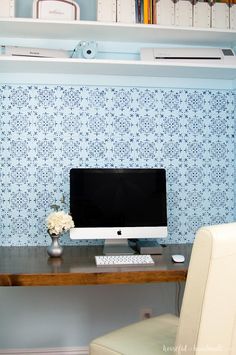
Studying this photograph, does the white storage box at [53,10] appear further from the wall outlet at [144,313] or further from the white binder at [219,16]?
the wall outlet at [144,313]

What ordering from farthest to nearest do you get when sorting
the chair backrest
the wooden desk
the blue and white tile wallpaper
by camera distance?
1. the blue and white tile wallpaper
2. the wooden desk
3. the chair backrest

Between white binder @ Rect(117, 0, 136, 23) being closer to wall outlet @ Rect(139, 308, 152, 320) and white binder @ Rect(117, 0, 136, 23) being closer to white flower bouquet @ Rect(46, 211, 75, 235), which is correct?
white flower bouquet @ Rect(46, 211, 75, 235)

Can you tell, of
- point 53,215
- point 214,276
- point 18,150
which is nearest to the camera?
point 214,276

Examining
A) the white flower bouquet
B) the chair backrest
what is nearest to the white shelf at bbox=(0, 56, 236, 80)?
the white flower bouquet

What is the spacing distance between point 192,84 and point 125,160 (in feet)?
2.11

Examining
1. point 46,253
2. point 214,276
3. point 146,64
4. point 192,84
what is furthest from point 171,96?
point 214,276

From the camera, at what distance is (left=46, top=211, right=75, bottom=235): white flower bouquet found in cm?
227

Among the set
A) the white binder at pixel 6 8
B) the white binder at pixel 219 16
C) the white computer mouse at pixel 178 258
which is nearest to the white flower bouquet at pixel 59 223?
the white computer mouse at pixel 178 258

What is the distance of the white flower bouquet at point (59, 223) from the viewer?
89.5 inches

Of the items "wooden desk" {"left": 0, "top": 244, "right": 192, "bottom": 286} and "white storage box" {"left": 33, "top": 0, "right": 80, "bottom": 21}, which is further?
"white storage box" {"left": 33, "top": 0, "right": 80, "bottom": 21}

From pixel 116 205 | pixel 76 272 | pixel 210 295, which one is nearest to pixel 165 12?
pixel 116 205

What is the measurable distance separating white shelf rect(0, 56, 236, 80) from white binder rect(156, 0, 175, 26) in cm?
25

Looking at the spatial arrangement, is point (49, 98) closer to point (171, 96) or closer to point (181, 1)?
point (171, 96)

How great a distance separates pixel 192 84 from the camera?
2.71 meters
